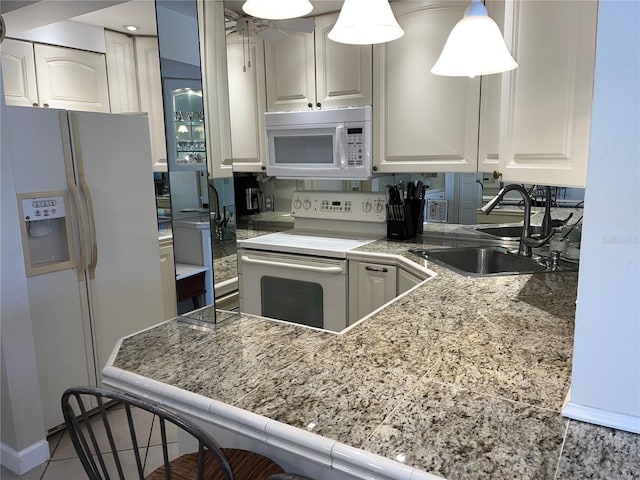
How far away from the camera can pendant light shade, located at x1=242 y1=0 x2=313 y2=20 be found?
1.46 meters

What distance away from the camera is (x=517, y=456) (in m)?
0.76

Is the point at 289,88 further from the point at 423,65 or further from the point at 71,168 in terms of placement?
the point at 71,168

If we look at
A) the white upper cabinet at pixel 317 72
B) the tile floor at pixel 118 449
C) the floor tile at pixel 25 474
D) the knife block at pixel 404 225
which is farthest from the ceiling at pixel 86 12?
the floor tile at pixel 25 474

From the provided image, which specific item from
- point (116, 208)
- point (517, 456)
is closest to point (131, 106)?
point (116, 208)

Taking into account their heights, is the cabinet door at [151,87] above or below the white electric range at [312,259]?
above

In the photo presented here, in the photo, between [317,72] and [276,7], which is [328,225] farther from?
[276,7]

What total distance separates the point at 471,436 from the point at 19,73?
11.1 ft

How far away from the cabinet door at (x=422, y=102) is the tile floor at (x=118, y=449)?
1.99m

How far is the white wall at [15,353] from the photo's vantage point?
200 cm

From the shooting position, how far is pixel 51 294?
2.29 meters

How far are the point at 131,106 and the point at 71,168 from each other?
1.36 meters

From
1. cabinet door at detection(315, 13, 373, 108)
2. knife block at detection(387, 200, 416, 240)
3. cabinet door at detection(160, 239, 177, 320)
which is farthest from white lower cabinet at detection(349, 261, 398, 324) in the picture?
cabinet door at detection(160, 239, 177, 320)

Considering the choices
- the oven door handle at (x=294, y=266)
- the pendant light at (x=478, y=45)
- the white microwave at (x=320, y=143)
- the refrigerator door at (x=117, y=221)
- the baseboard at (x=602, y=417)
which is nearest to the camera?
the baseboard at (x=602, y=417)

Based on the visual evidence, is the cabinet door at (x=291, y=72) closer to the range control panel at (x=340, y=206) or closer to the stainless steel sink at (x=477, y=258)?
the range control panel at (x=340, y=206)
